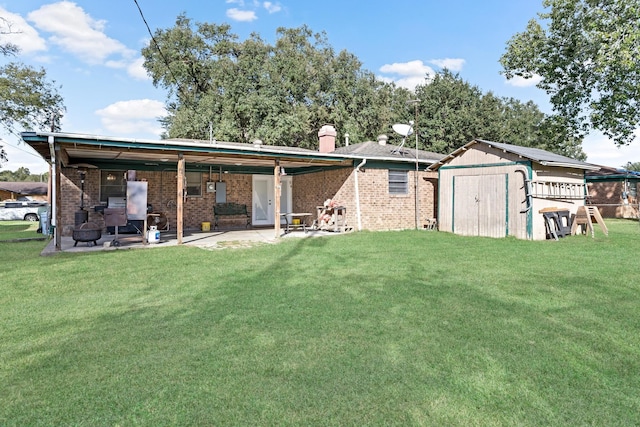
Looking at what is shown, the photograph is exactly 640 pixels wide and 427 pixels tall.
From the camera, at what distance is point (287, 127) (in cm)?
2289

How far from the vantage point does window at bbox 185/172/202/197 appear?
42.4 feet

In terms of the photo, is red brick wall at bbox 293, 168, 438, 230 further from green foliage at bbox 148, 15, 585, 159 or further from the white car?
the white car

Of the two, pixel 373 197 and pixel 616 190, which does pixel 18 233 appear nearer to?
pixel 373 197

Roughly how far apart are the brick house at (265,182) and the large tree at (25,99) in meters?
10.8

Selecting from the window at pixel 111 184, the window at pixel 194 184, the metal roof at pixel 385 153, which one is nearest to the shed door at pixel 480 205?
the metal roof at pixel 385 153

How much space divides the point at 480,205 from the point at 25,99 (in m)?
23.3

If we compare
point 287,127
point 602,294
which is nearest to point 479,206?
point 602,294

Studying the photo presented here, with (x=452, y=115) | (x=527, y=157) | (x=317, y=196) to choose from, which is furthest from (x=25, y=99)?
(x=452, y=115)

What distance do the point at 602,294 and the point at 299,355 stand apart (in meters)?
4.05

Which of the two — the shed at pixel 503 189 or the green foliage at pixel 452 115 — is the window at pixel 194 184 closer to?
the shed at pixel 503 189

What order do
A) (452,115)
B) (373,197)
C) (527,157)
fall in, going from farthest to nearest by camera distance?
(452,115)
(373,197)
(527,157)

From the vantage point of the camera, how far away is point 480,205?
36.5 ft

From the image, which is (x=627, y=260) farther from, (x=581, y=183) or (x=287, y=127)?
(x=287, y=127)

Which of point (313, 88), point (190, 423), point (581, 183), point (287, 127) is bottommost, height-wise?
point (190, 423)
